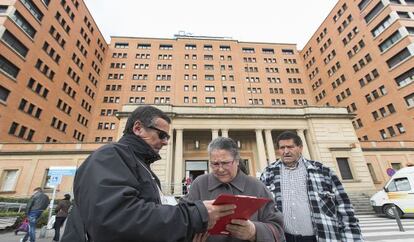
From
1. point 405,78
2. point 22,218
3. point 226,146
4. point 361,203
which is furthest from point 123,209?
point 405,78

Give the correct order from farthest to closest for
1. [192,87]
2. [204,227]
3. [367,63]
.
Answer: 1. [192,87]
2. [367,63]
3. [204,227]

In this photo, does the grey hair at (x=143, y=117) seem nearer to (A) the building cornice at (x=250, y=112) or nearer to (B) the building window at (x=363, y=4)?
(A) the building cornice at (x=250, y=112)

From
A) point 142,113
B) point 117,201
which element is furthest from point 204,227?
point 142,113

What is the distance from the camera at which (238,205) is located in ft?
4.36

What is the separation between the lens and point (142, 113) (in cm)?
181

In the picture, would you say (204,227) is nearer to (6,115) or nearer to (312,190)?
(312,190)

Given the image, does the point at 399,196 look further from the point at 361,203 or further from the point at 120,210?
the point at 120,210

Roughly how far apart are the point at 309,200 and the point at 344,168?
20.7 meters

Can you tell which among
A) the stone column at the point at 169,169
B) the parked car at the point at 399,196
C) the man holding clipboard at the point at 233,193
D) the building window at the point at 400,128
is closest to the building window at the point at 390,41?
the building window at the point at 400,128

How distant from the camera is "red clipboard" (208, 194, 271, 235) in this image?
49.6 inches

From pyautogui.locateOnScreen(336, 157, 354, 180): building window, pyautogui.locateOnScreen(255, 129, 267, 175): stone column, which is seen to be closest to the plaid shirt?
pyautogui.locateOnScreen(255, 129, 267, 175): stone column

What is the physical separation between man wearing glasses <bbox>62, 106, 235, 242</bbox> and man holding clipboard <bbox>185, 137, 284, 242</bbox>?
31cm

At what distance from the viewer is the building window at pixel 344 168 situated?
19413mm

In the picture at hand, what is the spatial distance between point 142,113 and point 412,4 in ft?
139
